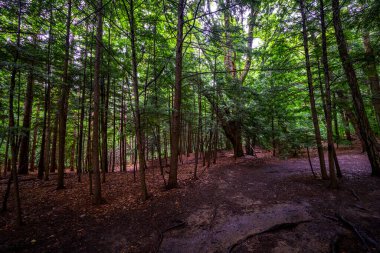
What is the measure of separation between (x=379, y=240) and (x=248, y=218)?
8.31 feet

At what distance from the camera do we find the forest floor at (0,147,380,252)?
12.8 feet

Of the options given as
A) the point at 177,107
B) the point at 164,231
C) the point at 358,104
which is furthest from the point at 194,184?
the point at 358,104

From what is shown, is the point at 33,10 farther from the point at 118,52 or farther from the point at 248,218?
the point at 248,218

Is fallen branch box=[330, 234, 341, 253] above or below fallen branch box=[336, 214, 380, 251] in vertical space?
below

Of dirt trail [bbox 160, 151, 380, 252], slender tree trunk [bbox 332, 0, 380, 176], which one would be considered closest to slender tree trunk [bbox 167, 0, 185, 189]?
dirt trail [bbox 160, 151, 380, 252]

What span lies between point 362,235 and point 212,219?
3233 millimetres

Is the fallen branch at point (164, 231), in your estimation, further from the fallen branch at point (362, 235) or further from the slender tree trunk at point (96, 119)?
the fallen branch at point (362, 235)

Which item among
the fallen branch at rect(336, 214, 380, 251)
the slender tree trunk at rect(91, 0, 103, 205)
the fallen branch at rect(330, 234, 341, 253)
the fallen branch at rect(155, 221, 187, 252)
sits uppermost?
the slender tree trunk at rect(91, 0, 103, 205)

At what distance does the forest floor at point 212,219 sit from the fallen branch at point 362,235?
16 millimetres

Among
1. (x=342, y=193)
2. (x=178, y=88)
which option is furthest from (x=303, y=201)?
(x=178, y=88)

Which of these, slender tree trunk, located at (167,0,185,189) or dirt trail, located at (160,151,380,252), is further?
slender tree trunk, located at (167,0,185,189)

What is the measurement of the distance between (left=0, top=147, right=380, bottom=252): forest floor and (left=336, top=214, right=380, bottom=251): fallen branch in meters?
0.02

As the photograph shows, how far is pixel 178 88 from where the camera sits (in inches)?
296

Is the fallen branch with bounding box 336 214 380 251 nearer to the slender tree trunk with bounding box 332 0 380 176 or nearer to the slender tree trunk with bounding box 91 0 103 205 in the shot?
the slender tree trunk with bounding box 332 0 380 176
